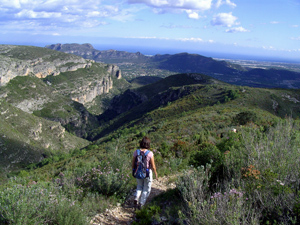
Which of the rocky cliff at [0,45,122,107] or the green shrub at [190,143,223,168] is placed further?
the rocky cliff at [0,45,122,107]

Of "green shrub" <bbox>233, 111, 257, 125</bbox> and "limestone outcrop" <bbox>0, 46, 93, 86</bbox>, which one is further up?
"limestone outcrop" <bbox>0, 46, 93, 86</bbox>

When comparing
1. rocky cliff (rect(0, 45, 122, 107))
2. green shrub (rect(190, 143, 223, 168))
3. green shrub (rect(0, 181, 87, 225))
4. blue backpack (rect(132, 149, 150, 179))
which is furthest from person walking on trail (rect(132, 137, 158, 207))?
rocky cliff (rect(0, 45, 122, 107))

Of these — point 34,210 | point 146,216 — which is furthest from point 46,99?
point 146,216

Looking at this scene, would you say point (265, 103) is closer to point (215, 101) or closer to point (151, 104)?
point (215, 101)

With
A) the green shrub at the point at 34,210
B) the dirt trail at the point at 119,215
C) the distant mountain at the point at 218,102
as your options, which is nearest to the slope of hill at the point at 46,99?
the distant mountain at the point at 218,102

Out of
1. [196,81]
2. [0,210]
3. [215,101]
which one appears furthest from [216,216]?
[196,81]

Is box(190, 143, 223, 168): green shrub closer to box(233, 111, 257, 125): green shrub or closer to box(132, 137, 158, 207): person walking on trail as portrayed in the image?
box(132, 137, 158, 207): person walking on trail

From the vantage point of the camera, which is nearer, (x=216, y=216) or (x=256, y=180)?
(x=216, y=216)

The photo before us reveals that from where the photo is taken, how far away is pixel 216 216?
257cm

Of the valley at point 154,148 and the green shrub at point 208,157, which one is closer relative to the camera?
the valley at point 154,148

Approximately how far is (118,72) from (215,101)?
153189mm

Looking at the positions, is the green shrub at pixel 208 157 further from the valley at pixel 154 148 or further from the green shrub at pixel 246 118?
the green shrub at pixel 246 118

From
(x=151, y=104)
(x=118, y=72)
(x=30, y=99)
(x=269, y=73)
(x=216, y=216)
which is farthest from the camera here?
(x=118, y=72)

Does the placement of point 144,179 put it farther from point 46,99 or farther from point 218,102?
point 46,99
